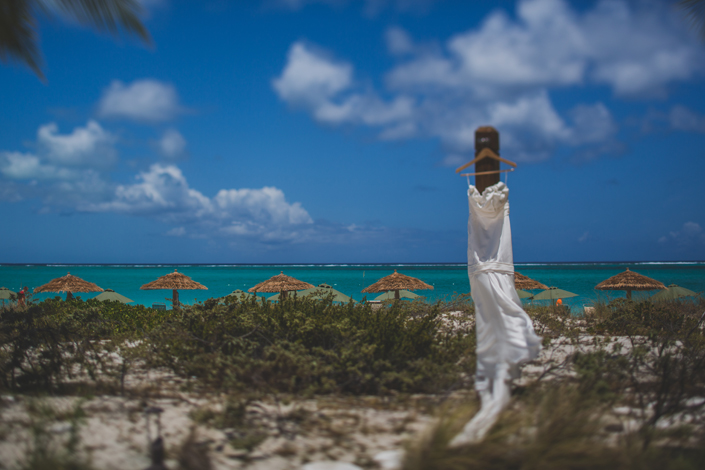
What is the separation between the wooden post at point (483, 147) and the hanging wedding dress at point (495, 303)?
0.40 ft

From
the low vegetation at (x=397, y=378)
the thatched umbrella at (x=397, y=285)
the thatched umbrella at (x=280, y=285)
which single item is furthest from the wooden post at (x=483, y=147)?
the thatched umbrella at (x=397, y=285)

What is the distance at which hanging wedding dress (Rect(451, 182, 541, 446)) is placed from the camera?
136 inches

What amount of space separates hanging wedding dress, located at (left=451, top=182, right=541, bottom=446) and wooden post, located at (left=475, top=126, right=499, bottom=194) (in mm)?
121

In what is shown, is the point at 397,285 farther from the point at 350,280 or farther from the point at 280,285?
the point at 350,280

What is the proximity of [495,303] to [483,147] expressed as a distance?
1.42 m

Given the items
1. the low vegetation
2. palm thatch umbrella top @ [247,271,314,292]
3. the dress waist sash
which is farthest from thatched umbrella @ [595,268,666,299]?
the dress waist sash

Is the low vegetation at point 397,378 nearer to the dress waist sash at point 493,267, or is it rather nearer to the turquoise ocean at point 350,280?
the dress waist sash at point 493,267

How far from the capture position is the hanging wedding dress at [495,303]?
11.4ft

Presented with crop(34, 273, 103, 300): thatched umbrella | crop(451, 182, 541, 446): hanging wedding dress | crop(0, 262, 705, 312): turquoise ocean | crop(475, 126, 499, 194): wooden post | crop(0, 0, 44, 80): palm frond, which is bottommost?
crop(0, 262, 705, 312): turquoise ocean

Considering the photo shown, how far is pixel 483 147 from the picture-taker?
3879 millimetres

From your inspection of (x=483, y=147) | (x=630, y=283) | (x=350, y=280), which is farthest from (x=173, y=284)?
(x=350, y=280)

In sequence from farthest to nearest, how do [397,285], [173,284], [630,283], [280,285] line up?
[397,285] < [173,284] < [280,285] < [630,283]

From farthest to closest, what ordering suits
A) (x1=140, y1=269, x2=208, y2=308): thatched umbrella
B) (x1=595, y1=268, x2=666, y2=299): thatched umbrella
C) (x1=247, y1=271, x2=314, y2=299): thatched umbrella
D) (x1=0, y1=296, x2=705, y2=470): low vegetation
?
(x1=140, y1=269, x2=208, y2=308): thatched umbrella → (x1=247, y1=271, x2=314, y2=299): thatched umbrella → (x1=595, y1=268, x2=666, y2=299): thatched umbrella → (x1=0, y1=296, x2=705, y2=470): low vegetation

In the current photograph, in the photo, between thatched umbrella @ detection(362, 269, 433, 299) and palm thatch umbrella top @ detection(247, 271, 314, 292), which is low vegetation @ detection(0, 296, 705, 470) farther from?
thatched umbrella @ detection(362, 269, 433, 299)
